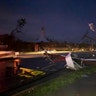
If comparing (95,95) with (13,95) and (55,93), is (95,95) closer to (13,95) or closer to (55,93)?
(55,93)

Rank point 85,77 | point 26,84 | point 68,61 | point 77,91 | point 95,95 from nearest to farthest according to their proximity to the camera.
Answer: point 95,95
point 77,91
point 26,84
point 85,77
point 68,61

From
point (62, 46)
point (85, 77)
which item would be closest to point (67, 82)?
point (85, 77)

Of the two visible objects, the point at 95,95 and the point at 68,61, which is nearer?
the point at 95,95

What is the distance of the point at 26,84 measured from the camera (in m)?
16.8

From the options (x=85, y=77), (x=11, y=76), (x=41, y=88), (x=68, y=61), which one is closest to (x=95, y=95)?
(x=41, y=88)

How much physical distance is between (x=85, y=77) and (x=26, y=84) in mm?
6217

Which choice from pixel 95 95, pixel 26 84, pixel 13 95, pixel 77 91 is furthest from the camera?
pixel 26 84

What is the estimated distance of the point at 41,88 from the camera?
51.1 feet

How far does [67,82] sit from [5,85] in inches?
177

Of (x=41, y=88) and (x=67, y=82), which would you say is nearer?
(x=41, y=88)

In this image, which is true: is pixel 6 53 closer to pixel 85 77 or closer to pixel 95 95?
pixel 95 95

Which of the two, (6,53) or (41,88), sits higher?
(6,53)

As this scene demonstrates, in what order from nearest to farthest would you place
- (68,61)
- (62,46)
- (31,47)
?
(68,61) < (31,47) < (62,46)

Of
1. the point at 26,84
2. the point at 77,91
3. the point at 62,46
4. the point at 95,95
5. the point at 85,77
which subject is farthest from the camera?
the point at 62,46
